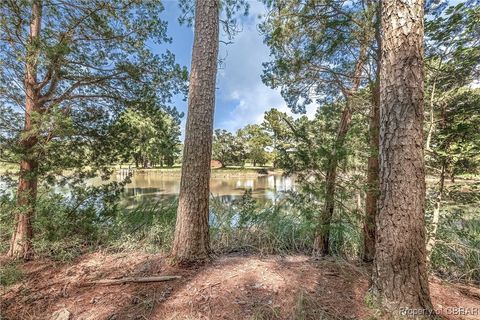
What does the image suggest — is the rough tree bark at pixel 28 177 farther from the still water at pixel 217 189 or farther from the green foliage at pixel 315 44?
the green foliage at pixel 315 44

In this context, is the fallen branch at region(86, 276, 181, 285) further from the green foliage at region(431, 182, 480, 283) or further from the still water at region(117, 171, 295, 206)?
the green foliage at region(431, 182, 480, 283)

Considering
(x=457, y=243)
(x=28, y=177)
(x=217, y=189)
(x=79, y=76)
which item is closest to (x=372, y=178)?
(x=457, y=243)

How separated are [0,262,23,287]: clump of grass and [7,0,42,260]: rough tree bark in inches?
16.3

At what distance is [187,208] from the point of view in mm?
1932

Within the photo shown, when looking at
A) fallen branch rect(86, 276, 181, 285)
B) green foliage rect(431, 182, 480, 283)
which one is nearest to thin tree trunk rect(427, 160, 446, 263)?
green foliage rect(431, 182, 480, 283)

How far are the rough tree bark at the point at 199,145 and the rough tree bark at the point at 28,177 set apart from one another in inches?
64.3

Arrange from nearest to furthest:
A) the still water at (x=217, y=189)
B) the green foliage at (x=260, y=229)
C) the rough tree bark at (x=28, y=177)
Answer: the rough tree bark at (x=28, y=177) < the green foliage at (x=260, y=229) < the still water at (x=217, y=189)

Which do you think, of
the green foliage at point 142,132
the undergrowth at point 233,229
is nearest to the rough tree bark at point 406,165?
the undergrowth at point 233,229

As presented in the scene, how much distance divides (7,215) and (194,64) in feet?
8.33

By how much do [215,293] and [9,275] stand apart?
1.86m

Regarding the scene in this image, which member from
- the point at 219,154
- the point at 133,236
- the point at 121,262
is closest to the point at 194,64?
the point at 121,262

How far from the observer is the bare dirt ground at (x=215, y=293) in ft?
4.58

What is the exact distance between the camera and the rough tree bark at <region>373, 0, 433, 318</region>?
1.32m

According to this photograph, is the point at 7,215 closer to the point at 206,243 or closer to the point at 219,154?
the point at 206,243
